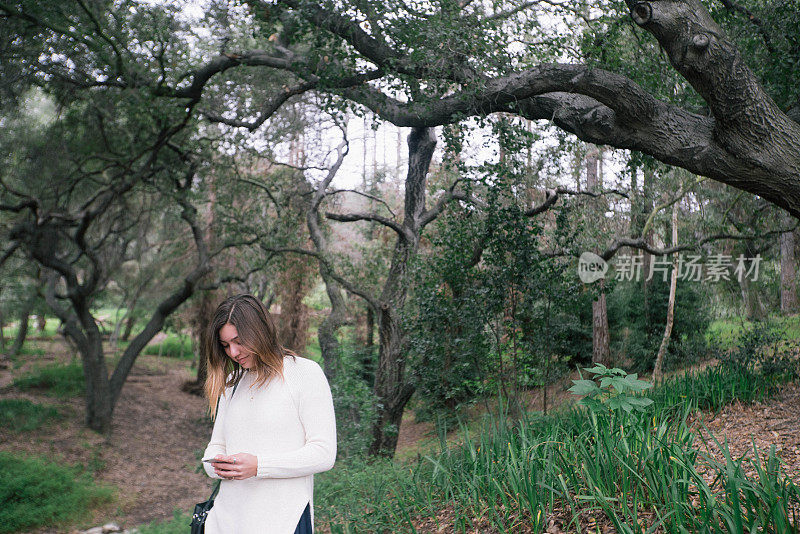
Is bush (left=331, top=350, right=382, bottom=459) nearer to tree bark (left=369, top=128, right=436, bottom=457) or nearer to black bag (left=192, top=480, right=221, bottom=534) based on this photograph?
tree bark (left=369, top=128, right=436, bottom=457)

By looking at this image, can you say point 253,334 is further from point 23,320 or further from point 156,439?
point 23,320

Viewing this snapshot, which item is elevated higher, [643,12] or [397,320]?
[643,12]

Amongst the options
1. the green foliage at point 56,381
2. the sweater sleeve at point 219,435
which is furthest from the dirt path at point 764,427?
the green foliage at point 56,381

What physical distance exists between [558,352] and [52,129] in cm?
976

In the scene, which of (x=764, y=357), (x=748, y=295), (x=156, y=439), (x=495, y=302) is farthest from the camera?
(x=748, y=295)

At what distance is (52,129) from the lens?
1114cm

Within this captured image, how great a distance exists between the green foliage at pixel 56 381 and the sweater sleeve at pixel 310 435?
14.1 meters

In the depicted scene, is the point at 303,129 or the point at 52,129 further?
the point at 303,129

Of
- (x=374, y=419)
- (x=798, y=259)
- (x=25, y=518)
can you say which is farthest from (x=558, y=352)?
(x=798, y=259)

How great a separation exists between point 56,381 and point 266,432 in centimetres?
1490

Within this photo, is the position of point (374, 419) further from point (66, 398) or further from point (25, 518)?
point (66, 398)

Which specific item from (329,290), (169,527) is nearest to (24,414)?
(169,527)

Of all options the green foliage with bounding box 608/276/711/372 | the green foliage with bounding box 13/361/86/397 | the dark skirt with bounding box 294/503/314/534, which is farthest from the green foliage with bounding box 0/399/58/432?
the green foliage with bounding box 608/276/711/372

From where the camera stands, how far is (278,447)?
2281 millimetres
